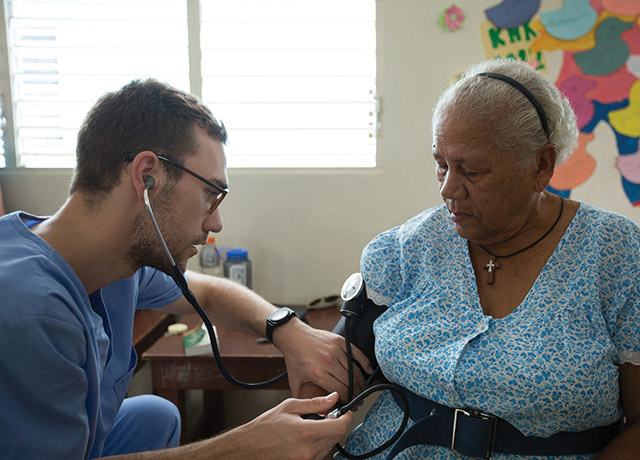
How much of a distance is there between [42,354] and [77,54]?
1.85 meters

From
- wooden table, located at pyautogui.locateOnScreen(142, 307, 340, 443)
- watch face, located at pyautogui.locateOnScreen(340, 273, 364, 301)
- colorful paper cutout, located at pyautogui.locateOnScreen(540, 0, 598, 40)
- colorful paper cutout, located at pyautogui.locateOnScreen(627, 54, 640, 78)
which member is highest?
colorful paper cutout, located at pyautogui.locateOnScreen(540, 0, 598, 40)

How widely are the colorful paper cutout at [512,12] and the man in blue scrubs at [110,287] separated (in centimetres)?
149

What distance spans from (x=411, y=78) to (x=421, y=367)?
57.4 inches

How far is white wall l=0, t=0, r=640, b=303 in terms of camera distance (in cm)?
217

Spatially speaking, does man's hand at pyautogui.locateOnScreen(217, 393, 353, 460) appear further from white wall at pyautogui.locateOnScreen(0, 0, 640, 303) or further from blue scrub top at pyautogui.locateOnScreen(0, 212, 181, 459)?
white wall at pyautogui.locateOnScreen(0, 0, 640, 303)

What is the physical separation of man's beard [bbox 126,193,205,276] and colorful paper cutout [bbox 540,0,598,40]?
179 cm

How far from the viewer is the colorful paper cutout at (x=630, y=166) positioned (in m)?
2.18

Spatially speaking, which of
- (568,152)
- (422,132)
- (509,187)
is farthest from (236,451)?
(422,132)

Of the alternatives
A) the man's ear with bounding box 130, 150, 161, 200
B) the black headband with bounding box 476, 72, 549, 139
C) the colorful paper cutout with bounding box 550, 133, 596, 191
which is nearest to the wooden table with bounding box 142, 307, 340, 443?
the man's ear with bounding box 130, 150, 161, 200

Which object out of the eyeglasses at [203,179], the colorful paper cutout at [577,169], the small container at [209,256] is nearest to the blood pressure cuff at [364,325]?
the eyeglasses at [203,179]

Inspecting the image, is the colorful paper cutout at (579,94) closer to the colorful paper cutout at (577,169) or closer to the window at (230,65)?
the colorful paper cutout at (577,169)

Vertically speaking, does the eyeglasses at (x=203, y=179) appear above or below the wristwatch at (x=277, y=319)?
above

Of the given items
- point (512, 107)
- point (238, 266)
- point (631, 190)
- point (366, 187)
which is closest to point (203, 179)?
point (512, 107)

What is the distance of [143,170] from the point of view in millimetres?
1002
